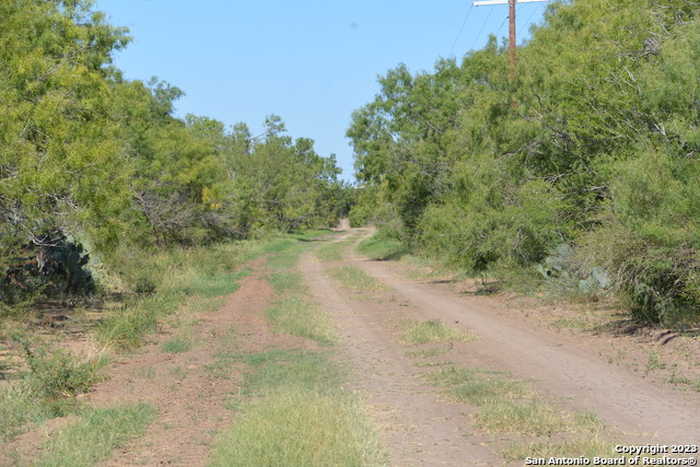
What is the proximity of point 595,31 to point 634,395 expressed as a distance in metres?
9.51

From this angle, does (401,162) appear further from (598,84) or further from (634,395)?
(634,395)

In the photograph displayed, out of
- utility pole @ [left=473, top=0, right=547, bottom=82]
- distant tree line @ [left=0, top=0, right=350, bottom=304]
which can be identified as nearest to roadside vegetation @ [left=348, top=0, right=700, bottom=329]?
utility pole @ [left=473, top=0, right=547, bottom=82]

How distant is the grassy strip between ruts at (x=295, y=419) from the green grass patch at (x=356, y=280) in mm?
13903

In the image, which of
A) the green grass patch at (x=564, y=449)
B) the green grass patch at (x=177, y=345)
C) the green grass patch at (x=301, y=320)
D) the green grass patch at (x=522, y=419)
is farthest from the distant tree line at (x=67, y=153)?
the green grass patch at (x=564, y=449)

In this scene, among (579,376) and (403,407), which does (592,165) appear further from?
(403,407)

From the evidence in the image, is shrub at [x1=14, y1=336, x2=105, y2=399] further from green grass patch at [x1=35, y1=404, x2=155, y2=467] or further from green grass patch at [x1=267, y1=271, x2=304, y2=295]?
green grass patch at [x1=267, y1=271, x2=304, y2=295]

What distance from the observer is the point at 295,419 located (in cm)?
785

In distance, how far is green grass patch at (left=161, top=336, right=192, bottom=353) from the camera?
14106 mm

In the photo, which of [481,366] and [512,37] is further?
[512,37]

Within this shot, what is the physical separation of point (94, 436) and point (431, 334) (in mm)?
8283

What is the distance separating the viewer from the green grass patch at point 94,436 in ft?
23.1

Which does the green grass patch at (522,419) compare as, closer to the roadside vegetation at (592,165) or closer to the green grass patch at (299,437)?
the green grass patch at (299,437)

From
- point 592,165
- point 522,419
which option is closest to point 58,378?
point 522,419

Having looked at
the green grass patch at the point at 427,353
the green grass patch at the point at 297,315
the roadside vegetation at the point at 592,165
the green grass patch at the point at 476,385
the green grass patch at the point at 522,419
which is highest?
the roadside vegetation at the point at 592,165
